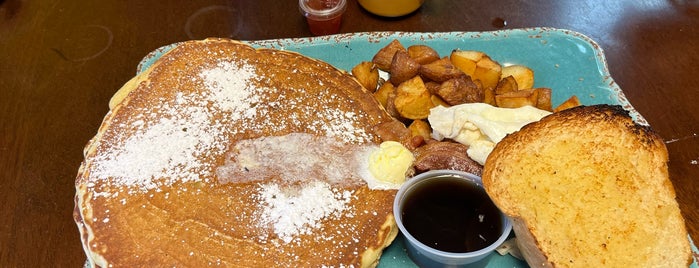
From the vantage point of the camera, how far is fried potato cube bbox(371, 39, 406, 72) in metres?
2.42

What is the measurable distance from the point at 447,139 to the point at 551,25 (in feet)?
4.55

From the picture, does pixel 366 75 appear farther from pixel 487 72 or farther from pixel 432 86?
pixel 487 72

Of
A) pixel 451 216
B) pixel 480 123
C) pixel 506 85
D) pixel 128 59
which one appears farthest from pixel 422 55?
pixel 128 59

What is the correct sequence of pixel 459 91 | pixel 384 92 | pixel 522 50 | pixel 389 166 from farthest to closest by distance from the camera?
Answer: pixel 522 50 < pixel 384 92 < pixel 459 91 < pixel 389 166

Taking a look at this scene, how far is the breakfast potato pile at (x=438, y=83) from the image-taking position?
215 centimetres

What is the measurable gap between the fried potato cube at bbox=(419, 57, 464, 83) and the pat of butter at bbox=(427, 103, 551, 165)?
7.3 inches

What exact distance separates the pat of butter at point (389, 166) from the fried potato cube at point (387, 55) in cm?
63

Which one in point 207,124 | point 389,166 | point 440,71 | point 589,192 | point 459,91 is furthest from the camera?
point 440,71

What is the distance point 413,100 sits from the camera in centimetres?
217

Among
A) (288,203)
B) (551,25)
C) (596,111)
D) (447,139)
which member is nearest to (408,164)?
(447,139)

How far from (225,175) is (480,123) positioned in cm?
96

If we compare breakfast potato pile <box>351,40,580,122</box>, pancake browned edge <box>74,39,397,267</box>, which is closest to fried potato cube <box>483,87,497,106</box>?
breakfast potato pile <box>351,40,580,122</box>

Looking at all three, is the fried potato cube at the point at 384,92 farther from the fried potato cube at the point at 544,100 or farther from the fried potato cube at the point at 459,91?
the fried potato cube at the point at 544,100

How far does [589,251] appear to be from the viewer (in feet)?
5.58
